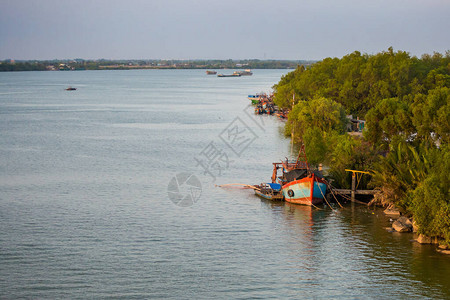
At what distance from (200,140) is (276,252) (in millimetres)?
41168

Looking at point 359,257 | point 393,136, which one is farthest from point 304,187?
point 359,257

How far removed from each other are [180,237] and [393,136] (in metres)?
17.5

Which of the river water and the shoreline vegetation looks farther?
the shoreline vegetation

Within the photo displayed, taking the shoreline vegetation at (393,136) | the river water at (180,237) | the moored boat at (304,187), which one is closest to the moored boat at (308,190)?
the moored boat at (304,187)

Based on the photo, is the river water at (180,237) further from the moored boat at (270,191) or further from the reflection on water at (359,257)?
the moored boat at (270,191)

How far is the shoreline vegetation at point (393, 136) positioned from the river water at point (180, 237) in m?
1.98

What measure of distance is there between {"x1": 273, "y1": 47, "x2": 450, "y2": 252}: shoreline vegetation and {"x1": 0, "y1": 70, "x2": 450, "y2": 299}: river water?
6.49 feet

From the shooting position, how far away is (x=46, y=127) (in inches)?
3287

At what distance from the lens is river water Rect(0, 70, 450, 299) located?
2647 centimetres

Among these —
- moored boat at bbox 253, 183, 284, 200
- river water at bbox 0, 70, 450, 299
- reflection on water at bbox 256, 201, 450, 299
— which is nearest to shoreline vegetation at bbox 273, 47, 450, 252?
reflection on water at bbox 256, 201, 450, 299

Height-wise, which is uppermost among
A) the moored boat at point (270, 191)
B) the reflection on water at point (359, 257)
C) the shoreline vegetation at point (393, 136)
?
the shoreline vegetation at point (393, 136)

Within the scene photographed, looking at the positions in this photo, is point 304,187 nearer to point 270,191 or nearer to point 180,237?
point 270,191

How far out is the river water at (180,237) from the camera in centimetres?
2647

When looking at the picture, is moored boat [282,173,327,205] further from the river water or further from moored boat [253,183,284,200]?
moored boat [253,183,284,200]
